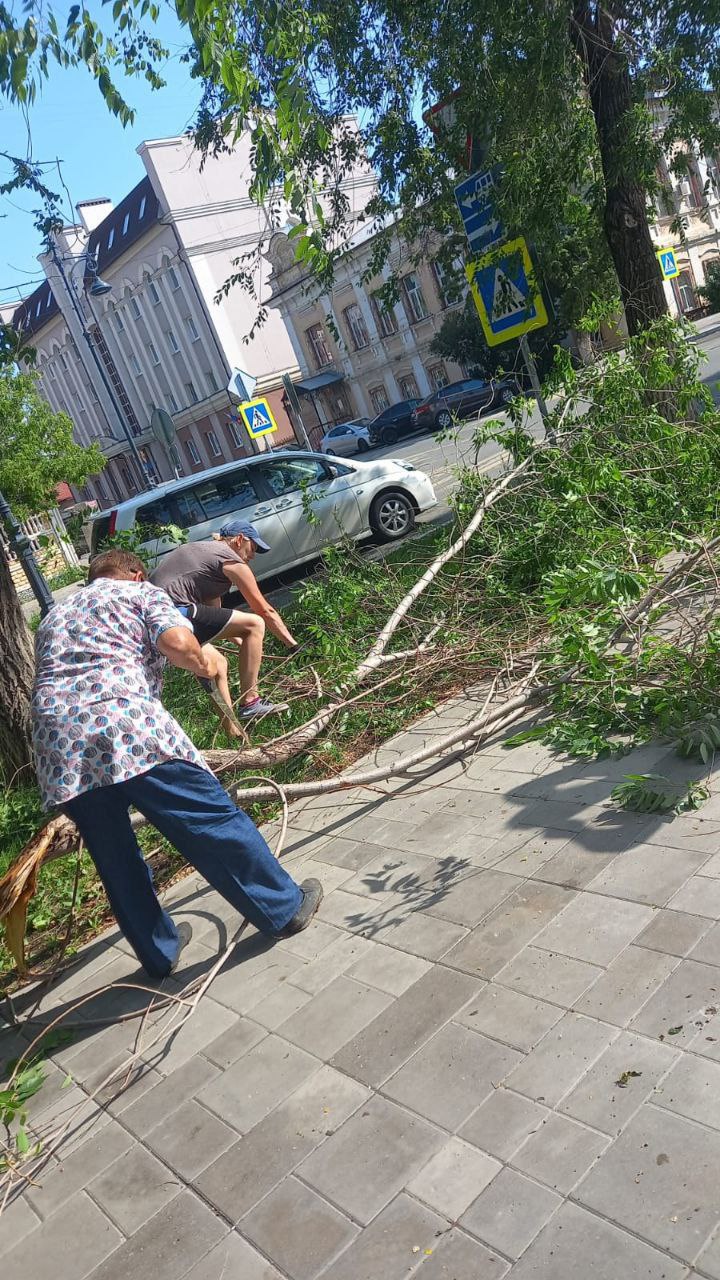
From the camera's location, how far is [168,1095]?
325 cm

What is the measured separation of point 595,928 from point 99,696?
77.4 inches

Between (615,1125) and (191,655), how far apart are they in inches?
88.9

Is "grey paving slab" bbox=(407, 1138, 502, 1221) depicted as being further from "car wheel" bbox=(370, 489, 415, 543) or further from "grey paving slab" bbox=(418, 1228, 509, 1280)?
"car wheel" bbox=(370, 489, 415, 543)

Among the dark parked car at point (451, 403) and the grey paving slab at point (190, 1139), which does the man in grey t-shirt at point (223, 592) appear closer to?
the grey paving slab at point (190, 1139)

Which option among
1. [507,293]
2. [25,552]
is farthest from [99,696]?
[25,552]

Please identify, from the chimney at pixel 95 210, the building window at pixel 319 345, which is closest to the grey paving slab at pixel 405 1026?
the building window at pixel 319 345

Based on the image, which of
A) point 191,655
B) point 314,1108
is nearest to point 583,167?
point 191,655

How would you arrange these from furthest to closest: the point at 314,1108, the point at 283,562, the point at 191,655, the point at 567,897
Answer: the point at 283,562, the point at 191,655, the point at 567,897, the point at 314,1108

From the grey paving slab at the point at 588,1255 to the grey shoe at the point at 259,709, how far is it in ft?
13.9

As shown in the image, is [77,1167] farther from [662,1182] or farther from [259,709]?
[259,709]

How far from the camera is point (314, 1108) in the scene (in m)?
2.90

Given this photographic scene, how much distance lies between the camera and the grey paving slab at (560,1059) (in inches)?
103

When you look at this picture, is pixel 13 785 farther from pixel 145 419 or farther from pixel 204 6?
pixel 145 419

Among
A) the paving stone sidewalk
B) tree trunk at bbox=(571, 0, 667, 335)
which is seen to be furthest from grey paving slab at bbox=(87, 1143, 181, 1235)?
tree trunk at bbox=(571, 0, 667, 335)
